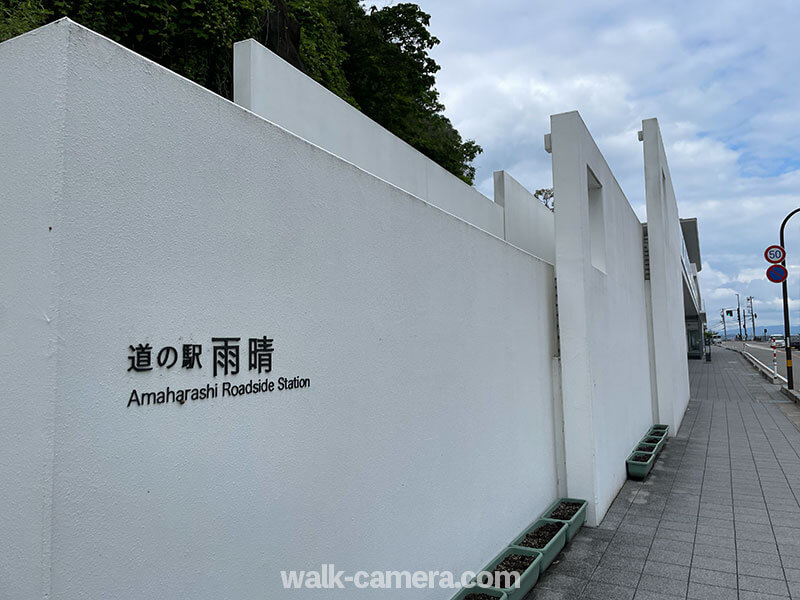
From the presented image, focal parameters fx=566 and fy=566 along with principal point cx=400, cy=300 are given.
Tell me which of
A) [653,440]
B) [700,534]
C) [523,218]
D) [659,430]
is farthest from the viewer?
[659,430]

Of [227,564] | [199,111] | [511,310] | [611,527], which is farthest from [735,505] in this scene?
[199,111]

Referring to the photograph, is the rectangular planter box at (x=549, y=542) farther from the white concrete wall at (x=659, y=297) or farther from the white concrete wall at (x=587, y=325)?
the white concrete wall at (x=659, y=297)

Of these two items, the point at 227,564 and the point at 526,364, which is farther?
the point at 526,364

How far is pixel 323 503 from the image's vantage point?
97.5 inches

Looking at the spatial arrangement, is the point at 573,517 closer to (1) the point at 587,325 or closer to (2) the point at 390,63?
(1) the point at 587,325

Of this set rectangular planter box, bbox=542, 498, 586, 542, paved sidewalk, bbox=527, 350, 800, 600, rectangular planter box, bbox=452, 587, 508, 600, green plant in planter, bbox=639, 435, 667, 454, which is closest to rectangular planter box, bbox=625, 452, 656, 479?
paved sidewalk, bbox=527, 350, 800, 600

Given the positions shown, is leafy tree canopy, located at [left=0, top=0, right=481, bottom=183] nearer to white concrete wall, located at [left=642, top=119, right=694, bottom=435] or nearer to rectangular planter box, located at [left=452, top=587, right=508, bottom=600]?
rectangular planter box, located at [left=452, top=587, right=508, bottom=600]

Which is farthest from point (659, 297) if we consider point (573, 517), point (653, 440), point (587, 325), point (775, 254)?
point (573, 517)

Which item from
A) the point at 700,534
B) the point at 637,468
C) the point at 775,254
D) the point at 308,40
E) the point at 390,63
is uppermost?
the point at 390,63

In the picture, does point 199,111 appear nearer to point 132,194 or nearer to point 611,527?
point 132,194

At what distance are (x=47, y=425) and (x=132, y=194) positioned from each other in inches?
27.8

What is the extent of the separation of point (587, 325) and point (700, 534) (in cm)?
220

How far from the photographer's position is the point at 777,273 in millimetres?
14844

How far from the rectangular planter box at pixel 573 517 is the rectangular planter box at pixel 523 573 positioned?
75 cm
